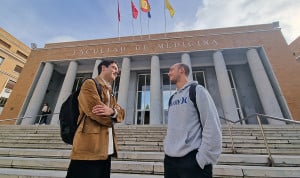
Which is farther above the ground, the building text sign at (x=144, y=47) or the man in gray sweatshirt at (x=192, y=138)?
the building text sign at (x=144, y=47)

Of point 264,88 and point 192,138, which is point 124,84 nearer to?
point 264,88

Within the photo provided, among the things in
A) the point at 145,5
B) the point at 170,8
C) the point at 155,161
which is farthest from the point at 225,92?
the point at 145,5

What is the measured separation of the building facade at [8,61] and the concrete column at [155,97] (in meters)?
27.8

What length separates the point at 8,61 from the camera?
94.4 feet

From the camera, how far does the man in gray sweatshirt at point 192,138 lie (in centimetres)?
140

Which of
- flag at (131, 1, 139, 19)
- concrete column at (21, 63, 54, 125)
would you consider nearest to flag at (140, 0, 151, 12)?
flag at (131, 1, 139, 19)

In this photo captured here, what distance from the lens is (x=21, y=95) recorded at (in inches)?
600

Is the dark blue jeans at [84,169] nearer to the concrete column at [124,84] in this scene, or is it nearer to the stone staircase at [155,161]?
the stone staircase at [155,161]

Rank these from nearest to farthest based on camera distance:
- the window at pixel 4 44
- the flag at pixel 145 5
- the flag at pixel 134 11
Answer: the flag at pixel 145 5
the flag at pixel 134 11
the window at pixel 4 44

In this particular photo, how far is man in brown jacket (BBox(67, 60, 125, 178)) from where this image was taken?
145 centimetres

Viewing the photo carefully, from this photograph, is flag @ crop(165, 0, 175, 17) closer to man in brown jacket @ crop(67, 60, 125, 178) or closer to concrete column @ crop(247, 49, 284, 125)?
concrete column @ crop(247, 49, 284, 125)

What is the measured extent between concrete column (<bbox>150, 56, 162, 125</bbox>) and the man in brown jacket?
418 inches

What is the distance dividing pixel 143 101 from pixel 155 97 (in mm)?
3075

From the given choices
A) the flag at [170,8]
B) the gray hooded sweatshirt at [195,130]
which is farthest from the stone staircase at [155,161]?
the flag at [170,8]
